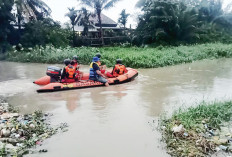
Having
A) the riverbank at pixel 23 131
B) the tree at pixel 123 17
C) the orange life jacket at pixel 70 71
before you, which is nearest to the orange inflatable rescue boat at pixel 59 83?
the orange life jacket at pixel 70 71

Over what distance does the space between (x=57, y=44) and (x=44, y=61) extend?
486 centimetres

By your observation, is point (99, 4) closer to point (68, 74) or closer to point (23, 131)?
point (68, 74)

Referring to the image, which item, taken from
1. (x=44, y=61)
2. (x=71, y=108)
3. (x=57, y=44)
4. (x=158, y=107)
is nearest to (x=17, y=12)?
(x=57, y=44)

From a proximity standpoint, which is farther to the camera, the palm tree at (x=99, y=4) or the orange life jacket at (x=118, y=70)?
the palm tree at (x=99, y=4)

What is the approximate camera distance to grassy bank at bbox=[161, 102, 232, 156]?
4059 millimetres

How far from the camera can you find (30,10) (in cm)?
1908

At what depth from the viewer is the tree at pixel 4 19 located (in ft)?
57.3

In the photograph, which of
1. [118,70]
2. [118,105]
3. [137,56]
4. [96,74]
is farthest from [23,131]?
[137,56]

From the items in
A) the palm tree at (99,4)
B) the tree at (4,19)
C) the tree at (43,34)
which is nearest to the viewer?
the tree at (4,19)

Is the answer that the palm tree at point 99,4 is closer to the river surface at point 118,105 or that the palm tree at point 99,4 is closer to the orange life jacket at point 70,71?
the river surface at point 118,105

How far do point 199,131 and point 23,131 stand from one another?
3284 mm

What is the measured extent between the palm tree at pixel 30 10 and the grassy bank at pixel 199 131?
52.6 feet

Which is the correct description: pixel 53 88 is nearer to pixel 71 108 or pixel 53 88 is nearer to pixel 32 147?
pixel 71 108

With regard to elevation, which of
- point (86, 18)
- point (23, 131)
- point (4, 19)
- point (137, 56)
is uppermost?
point (86, 18)
